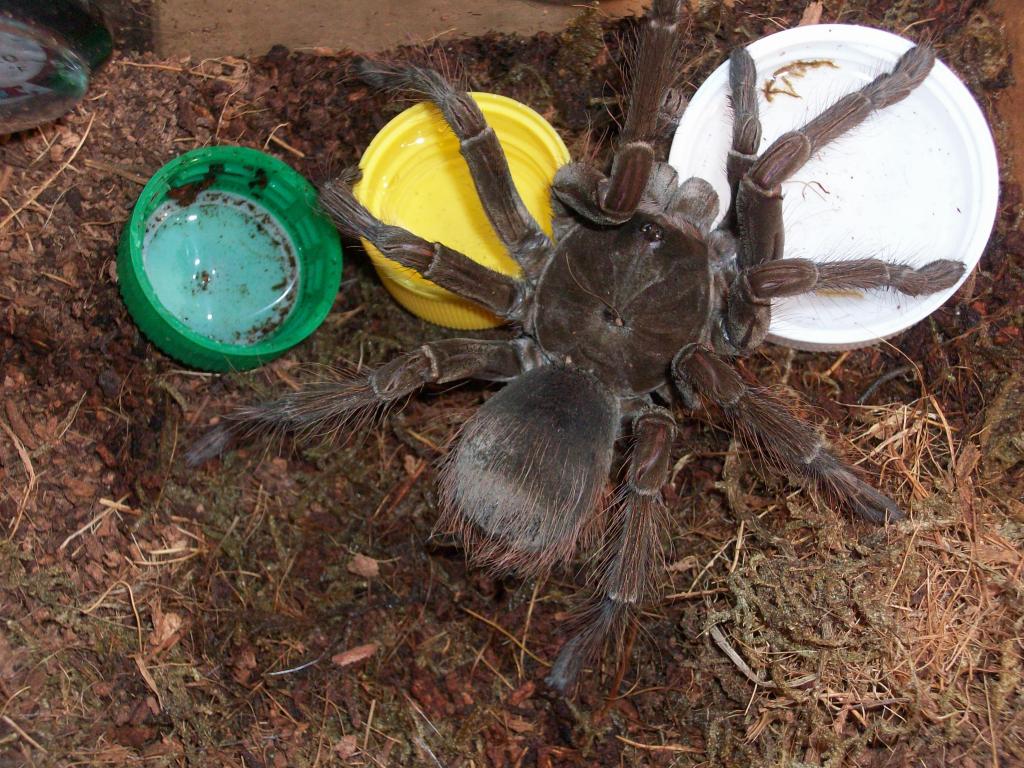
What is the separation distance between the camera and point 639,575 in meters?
2.87

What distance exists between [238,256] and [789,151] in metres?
2.16

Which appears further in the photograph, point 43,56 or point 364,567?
point 364,567

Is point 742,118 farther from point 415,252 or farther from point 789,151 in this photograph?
point 415,252

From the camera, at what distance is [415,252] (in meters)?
2.77

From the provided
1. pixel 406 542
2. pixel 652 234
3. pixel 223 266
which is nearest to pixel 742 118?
pixel 652 234

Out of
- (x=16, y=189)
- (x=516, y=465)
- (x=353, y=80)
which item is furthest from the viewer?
(x=353, y=80)

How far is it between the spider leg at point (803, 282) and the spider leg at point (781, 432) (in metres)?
0.17

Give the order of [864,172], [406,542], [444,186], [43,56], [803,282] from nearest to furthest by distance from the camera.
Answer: [803,282] < [43,56] < [864,172] < [406,542] < [444,186]

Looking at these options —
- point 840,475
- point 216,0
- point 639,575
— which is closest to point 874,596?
point 840,475

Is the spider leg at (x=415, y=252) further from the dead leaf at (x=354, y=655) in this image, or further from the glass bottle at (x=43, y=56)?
the dead leaf at (x=354, y=655)

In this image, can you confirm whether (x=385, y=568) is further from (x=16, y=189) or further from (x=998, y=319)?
(x=998, y=319)

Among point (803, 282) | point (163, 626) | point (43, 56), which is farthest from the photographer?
point (163, 626)

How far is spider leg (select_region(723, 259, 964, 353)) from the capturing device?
273 cm

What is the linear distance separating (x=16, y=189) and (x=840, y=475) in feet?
9.97
